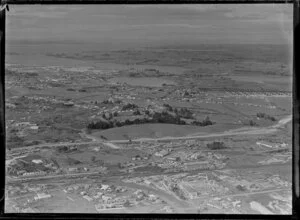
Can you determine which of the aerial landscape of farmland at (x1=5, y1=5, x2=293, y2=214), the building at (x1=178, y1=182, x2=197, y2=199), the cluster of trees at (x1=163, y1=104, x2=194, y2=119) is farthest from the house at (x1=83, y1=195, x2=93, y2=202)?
the cluster of trees at (x1=163, y1=104, x2=194, y2=119)

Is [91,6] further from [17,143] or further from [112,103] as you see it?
[17,143]

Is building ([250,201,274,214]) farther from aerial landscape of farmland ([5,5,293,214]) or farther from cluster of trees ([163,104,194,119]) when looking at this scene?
cluster of trees ([163,104,194,119])

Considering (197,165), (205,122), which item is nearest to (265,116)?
(205,122)

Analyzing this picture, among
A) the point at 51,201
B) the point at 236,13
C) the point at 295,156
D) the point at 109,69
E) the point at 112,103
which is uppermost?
the point at 236,13

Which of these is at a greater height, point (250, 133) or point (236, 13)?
point (236, 13)

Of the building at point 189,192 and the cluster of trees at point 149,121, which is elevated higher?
the cluster of trees at point 149,121

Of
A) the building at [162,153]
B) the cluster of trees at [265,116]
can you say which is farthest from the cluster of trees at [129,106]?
the cluster of trees at [265,116]

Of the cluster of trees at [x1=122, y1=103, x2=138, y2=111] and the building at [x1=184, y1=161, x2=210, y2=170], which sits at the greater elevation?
the cluster of trees at [x1=122, y1=103, x2=138, y2=111]

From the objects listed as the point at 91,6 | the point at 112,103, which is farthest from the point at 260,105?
the point at 91,6

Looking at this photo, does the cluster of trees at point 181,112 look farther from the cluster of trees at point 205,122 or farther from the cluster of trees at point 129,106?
the cluster of trees at point 129,106
